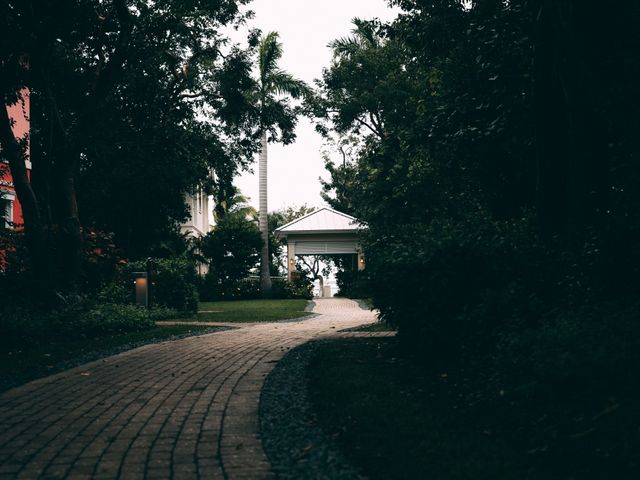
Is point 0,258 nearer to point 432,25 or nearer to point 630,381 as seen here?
point 432,25

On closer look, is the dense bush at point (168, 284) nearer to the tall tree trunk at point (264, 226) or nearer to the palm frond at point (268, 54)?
the tall tree trunk at point (264, 226)

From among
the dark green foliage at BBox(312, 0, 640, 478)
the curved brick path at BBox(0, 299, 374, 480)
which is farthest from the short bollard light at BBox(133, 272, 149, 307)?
the dark green foliage at BBox(312, 0, 640, 478)

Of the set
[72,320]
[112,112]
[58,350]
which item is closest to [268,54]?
[112,112]

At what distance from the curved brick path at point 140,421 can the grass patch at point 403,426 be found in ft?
2.27

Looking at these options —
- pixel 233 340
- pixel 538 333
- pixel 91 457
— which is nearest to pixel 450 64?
pixel 233 340

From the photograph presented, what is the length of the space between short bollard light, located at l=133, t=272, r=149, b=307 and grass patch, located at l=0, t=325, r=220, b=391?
3911mm

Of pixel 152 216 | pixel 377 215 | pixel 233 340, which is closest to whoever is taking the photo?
pixel 233 340

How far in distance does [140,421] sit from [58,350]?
224 inches

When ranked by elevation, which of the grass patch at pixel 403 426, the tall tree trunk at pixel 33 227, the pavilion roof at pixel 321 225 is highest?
the pavilion roof at pixel 321 225

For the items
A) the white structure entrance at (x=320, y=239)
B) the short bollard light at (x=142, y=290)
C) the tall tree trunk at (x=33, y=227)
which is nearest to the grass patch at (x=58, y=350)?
the tall tree trunk at (x=33, y=227)

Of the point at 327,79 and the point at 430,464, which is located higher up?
the point at 327,79

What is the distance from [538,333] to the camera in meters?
5.13

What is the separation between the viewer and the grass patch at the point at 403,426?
12.5 feet

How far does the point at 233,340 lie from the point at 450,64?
285 inches
